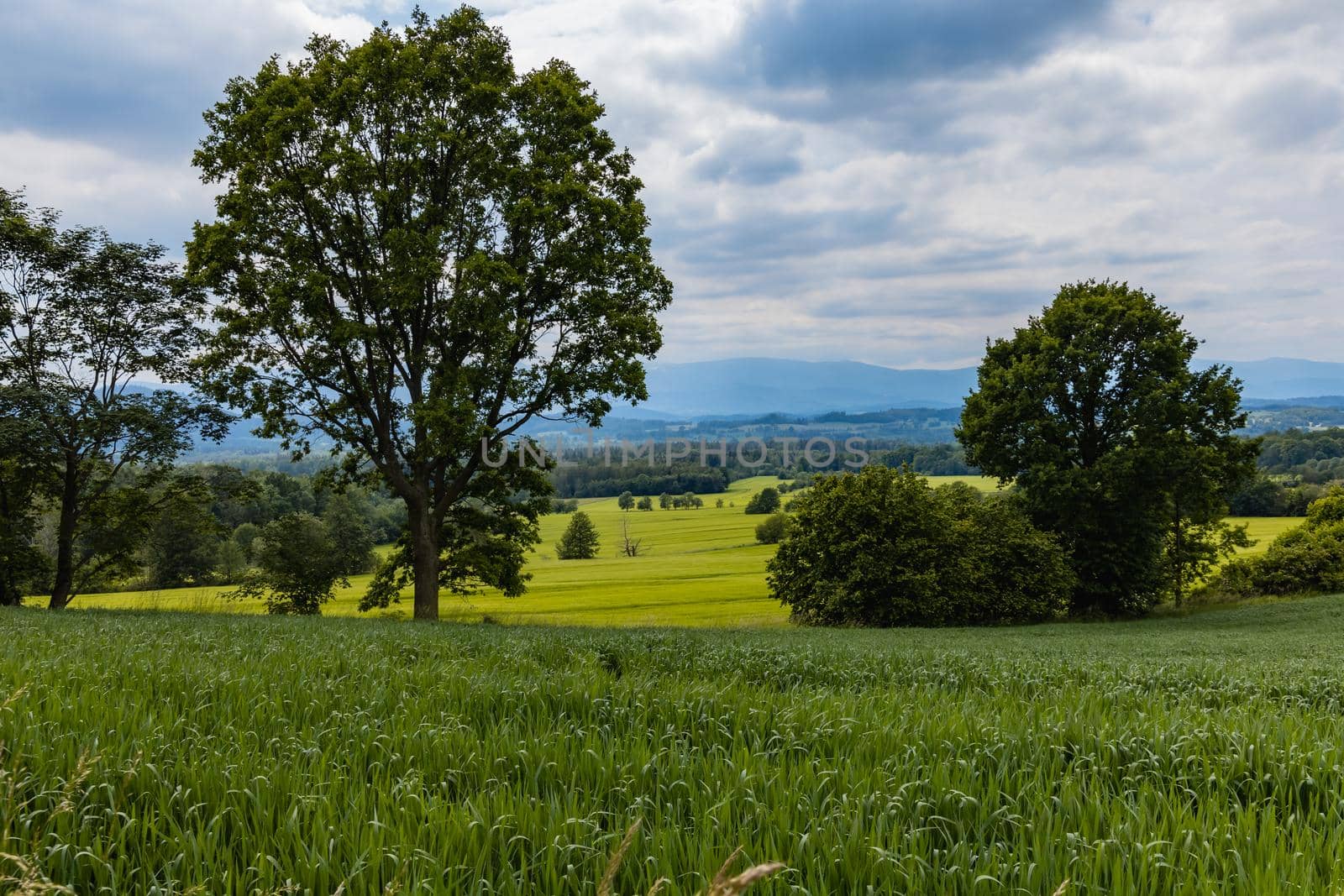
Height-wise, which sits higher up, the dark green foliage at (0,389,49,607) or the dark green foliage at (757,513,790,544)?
the dark green foliage at (0,389,49,607)

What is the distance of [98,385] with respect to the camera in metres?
24.5

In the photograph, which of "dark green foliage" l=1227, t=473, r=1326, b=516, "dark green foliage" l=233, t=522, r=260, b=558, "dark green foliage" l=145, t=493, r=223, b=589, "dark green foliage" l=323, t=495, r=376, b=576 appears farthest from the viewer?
"dark green foliage" l=1227, t=473, r=1326, b=516

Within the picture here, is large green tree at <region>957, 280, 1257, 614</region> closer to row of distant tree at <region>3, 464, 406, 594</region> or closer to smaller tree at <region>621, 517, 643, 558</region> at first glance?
row of distant tree at <region>3, 464, 406, 594</region>

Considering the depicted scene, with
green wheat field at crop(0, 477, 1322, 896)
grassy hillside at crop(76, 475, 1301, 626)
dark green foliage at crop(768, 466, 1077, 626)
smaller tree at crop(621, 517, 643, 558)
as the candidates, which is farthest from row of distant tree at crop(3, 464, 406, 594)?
smaller tree at crop(621, 517, 643, 558)

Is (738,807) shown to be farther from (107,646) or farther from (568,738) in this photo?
(107,646)

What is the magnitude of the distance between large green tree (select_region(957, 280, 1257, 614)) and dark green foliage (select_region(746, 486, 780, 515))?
62.9 meters

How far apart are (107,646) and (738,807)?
23.5ft

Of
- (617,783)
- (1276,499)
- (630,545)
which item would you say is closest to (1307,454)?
(1276,499)

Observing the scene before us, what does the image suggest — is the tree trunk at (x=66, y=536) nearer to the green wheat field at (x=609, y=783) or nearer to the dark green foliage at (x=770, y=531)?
the green wheat field at (x=609, y=783)

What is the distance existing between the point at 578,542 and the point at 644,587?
33900 millimetres

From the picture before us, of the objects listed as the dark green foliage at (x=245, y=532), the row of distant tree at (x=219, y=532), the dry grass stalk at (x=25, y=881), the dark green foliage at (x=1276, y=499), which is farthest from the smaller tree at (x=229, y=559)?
the dark green foliage at (x=1276, y=499)

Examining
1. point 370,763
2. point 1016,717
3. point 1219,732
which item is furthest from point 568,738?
point 1219,732

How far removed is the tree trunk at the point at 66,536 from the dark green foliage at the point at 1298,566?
54.4 meters

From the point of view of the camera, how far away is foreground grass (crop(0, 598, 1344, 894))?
251cm
